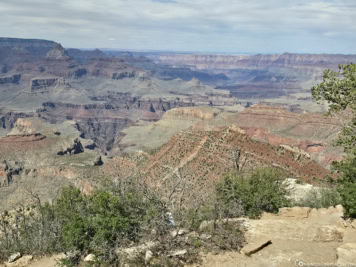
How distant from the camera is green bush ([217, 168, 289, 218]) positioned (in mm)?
30312

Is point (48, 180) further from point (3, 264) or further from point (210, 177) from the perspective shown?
point (3, 264)

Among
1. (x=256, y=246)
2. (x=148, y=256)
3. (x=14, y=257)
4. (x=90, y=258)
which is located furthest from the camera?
(x=14, y=257)

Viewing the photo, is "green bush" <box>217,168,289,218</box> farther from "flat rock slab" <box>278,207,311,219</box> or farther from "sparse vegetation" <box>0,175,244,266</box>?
"sparse vegetation" <box>0,175,244,266</box>

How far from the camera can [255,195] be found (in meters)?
30.9

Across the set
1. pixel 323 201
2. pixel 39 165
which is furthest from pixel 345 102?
pixel 39 165

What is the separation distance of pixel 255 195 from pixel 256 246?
10595mm

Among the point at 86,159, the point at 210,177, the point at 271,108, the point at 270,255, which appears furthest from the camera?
the point at 271,108

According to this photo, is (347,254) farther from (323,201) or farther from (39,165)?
(39,165)

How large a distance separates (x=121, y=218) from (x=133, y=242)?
169 centimetres

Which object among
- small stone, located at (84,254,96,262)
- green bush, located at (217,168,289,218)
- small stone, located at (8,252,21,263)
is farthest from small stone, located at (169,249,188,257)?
small stone, located at (8,252,21,263)

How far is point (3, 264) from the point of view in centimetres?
2391

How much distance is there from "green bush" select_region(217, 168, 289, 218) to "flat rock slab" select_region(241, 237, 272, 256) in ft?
21.2

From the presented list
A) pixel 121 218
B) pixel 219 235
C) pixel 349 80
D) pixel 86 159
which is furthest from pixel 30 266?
pixel 86 159

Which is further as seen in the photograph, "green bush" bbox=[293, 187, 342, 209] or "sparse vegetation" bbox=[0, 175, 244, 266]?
"green bush" bbox=[293, 187, 342, 209]
